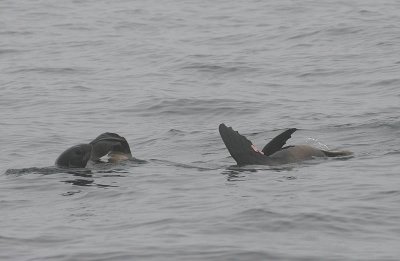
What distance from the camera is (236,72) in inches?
819

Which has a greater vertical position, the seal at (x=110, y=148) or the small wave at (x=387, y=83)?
the seal at (x=110, y=148)

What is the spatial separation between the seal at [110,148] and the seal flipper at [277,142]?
162 centimetres

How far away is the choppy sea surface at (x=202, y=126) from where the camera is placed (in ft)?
31.0

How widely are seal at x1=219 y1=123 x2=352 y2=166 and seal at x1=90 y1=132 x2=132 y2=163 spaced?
4.21 feet

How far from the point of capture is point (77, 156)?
12.0m

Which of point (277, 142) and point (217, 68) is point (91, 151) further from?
point (217, 68)

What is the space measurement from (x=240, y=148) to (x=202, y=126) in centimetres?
421

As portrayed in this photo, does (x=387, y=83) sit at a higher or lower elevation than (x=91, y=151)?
lower

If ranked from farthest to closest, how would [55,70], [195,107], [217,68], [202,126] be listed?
1. [55,70]
2. [217,68]
3. [195,107]
4. [202,126]

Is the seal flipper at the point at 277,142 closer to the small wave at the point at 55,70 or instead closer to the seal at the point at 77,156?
the seal at the point at 77,156

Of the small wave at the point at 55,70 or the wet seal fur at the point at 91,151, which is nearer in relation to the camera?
the wet seal fur at the point at 91,151

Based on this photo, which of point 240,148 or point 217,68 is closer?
point 240,148

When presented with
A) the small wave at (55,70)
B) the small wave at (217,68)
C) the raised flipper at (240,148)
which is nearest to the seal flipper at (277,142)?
the raised flipper at (240,148)

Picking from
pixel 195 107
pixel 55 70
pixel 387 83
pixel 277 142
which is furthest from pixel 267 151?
pixel 55 70
